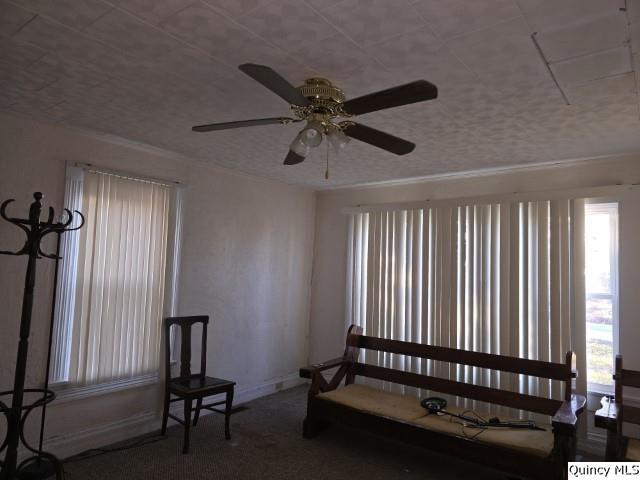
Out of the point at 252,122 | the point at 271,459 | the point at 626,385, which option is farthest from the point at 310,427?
the point at 252,122

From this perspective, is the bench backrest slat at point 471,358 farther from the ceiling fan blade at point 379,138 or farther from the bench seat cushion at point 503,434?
the ceiling fan blade at point 379,138

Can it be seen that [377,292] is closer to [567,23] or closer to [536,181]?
[536,181]

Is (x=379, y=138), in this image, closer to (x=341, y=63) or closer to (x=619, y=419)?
(x=341, y=63)

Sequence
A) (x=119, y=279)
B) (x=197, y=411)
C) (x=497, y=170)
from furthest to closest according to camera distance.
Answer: (x=497, y=170)
(x=197, y=411)
(x=119, y=279)

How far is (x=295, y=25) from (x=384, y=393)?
129 inches

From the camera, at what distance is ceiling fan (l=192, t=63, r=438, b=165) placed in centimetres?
167

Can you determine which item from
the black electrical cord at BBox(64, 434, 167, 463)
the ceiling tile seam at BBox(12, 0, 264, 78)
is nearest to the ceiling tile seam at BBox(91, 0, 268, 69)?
the ceiling tile seam at BBox(12, 0, 264, 78)

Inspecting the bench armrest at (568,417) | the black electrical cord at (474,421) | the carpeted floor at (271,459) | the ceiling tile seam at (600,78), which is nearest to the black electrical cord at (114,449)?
the carpeted floor at (271,459)

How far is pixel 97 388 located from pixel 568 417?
11.2 ft

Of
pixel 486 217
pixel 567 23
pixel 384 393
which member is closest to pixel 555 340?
pixel 486 217

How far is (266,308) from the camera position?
4855 millimetres

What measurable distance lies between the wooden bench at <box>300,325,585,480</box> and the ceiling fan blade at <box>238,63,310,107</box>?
8.05 feet

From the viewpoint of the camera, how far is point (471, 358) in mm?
3676

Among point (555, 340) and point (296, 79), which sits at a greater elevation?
point (296, 79)
